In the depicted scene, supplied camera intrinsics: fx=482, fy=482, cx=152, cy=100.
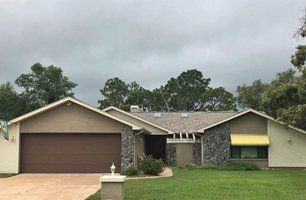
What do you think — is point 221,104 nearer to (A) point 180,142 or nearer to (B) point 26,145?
(A) point 180,142

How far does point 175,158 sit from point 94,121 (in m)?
10.4

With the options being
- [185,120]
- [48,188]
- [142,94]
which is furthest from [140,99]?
[48,188]

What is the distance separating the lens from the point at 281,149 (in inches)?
1310

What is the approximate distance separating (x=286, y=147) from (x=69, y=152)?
1509 centimetres

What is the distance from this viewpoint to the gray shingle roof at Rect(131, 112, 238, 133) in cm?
3814

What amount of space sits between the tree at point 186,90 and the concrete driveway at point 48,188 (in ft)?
167

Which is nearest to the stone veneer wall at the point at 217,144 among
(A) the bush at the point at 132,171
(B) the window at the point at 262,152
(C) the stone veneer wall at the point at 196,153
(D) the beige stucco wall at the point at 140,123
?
(C) the stone veneer wall at the point at 196,153

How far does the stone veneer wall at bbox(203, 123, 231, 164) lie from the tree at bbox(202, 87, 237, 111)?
3798cm

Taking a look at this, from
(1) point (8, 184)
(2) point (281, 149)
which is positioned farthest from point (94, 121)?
(2) point (281, 149)

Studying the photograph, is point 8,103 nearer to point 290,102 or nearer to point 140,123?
point 140,123

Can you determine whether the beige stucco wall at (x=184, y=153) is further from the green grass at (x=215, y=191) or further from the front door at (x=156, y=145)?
the green grass at (x=215, y=191)

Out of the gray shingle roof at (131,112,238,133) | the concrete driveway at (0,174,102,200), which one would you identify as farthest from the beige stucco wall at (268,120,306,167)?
the concrete driveway at (0,174,102,200)

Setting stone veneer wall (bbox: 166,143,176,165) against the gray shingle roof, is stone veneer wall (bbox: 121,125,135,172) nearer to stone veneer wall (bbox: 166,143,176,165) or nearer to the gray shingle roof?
stone veneer wall (bbox: 166,143,176,165)

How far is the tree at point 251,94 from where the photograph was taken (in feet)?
234
